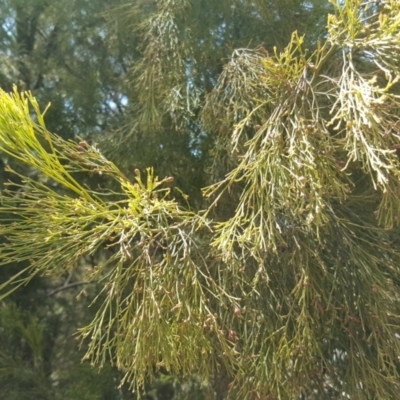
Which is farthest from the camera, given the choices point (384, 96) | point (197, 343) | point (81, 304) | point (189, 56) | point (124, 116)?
point (81, 304)

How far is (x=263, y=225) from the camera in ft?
3.89

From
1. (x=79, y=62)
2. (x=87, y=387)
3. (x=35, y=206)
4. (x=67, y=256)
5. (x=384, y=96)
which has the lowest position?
(x=87, y=387)

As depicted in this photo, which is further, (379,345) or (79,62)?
(79,62)

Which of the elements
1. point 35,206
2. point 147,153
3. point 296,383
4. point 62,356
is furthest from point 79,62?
point 296,383

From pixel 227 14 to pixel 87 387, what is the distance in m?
1.09

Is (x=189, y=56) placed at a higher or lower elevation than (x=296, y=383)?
→ higher

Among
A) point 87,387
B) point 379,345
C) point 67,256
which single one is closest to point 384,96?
point 379,345

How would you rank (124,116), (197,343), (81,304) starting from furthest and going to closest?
(81,304)
(124,116)
(197,343)

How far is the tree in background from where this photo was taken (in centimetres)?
108

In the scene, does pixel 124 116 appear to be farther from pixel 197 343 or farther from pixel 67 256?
pixel 197 343

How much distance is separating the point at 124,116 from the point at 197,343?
852 millimetres

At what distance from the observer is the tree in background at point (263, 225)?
1.08 meters

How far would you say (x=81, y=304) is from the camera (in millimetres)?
1949

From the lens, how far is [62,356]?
1.85 metres
